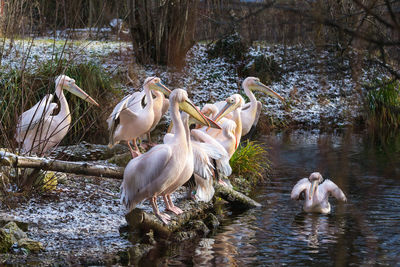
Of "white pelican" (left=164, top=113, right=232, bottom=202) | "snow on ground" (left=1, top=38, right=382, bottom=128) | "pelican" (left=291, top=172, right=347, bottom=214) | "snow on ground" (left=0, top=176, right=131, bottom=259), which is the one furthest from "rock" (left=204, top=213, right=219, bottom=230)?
"snow on ground" (left=1, top=38, right=382, bottom=128)

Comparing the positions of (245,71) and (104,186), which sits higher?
(245,71)

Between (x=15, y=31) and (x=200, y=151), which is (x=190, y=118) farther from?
(x=15, y=31)

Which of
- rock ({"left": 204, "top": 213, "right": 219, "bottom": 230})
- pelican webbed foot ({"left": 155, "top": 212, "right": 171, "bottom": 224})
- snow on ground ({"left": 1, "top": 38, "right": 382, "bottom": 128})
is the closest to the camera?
pelican webbed foot ({"left": 155, "top": 212, "right": 171, "bottom": 224})

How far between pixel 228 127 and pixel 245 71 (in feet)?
34.2

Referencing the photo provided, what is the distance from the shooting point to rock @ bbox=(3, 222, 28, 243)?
4.77 meters

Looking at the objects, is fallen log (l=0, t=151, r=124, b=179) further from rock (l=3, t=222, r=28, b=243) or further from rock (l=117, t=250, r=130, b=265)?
rock (l=117, t=250, r=130, b=265)

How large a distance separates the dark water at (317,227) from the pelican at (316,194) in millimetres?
122

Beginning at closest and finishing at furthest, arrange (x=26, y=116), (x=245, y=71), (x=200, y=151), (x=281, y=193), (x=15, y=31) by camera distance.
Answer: (x=15, y=31)
(x=200, y=151)
(x=26, y=116)
(x=281, y=193)
(x=245, y=71)

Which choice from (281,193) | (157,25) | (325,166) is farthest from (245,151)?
(157,25)

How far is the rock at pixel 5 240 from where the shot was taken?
4.70 meters

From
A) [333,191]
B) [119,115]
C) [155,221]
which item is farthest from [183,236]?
[119,115]

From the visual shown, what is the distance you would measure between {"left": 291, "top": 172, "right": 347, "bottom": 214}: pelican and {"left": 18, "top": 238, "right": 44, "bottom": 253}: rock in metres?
3.40

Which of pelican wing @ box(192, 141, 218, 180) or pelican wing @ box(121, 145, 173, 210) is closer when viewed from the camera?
pelican wing @ box(121, 145, 173, 210)

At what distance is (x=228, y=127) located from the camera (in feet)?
24.8
